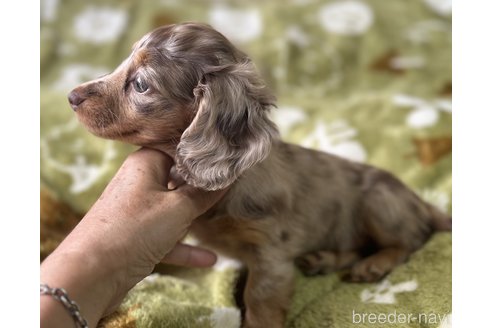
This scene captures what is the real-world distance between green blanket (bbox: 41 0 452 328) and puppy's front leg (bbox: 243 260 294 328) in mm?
62

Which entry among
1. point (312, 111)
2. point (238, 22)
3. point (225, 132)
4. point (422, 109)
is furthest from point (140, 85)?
point (238, 22)

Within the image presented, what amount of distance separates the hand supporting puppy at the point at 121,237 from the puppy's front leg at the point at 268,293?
0.38m

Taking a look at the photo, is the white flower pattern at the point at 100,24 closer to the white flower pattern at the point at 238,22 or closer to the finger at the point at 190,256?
the white flower pattern at the point at 238,22

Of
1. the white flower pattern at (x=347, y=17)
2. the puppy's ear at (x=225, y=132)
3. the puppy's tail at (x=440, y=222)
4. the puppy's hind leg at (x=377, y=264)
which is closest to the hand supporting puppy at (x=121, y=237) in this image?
the puppy's ear at (x=225, y=132)

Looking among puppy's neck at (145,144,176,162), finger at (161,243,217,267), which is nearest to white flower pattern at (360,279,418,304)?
finger at (161,243,217,267)

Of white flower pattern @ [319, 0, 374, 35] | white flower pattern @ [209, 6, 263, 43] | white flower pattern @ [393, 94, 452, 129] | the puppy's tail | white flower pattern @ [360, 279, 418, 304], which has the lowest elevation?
the puppy's tail

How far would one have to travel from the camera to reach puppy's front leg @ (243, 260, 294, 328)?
2.06 meters

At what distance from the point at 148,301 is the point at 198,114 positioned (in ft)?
2.34

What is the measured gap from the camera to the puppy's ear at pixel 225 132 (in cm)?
173

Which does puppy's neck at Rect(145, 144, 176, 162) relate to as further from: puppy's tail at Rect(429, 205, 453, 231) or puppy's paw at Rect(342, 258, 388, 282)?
puppy's tail at Rect(429, 205, 453, 231)

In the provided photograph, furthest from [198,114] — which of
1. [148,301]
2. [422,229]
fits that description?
[422,229]

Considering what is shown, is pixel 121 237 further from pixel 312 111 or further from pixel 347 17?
pixel 347 17
